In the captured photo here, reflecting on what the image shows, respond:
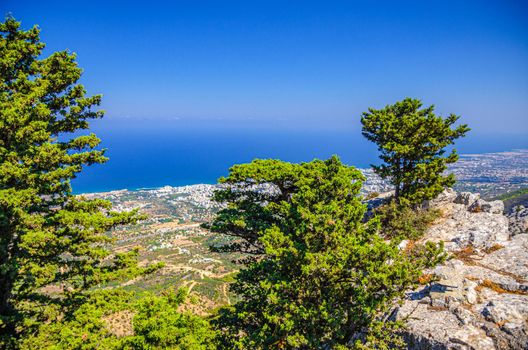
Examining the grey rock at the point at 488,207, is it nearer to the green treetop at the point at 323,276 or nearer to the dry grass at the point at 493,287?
the dry grass at the point at 493,287

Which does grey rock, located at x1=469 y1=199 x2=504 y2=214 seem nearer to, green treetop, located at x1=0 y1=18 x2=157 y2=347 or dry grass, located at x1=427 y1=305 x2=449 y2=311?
dry grass, located at x1=427 y1=305 x2=449 y2=311

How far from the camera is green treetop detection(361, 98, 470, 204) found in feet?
56.1

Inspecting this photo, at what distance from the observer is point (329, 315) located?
7723 millimetres

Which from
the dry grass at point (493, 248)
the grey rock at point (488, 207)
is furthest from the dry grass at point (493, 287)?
the grey rock at point (488, 207)

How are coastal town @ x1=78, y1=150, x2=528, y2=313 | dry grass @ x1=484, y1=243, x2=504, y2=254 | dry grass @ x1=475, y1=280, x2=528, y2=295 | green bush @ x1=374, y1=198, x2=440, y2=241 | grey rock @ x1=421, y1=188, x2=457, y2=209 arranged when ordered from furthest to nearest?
coastal town @ x1=78, y1=150, x2=528, y2=313 → grey rock @ x1=421, y1=188, x2=457, y2=209 → green bush @ x1=374, y1=198, x2=440, y2=241 → dry grass @ x1=484, y1=243, x2=504, y2=254 → dry grass @ x1=475, y1=280, x2=528, y2=295

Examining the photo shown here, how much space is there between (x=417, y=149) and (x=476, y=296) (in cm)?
1037

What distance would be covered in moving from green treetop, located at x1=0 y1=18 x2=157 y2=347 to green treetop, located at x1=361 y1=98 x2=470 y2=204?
15.4m

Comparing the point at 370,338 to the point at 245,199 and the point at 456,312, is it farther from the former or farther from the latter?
the point at 245,199

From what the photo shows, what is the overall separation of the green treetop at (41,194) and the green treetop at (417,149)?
1542 centimetres

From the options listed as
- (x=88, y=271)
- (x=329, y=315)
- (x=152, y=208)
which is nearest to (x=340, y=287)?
(x=329, y=315)

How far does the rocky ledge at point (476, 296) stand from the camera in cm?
773

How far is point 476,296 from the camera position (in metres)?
9.39

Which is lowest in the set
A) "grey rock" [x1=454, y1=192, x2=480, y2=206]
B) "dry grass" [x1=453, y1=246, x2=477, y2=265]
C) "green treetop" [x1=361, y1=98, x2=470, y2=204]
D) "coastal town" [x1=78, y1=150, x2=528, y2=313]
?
"coastal town" [x1=78, y1=150, x2=528, y2=313]

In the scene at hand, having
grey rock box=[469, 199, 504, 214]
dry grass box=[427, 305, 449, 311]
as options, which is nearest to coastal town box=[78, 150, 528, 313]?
grey rock box=[469, 199, 504, 214]
